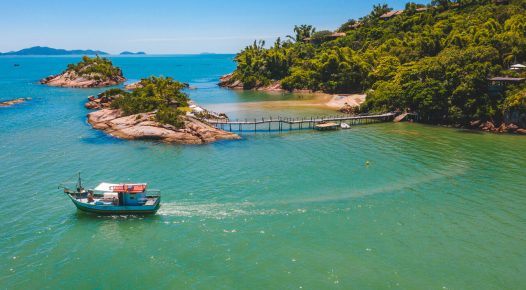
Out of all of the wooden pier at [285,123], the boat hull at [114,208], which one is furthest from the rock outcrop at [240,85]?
the boat hull at [114,208]

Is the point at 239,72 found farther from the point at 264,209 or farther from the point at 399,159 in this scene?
the point at 264,209

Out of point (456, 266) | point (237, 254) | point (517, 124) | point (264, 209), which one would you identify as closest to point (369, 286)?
point (456, 266)

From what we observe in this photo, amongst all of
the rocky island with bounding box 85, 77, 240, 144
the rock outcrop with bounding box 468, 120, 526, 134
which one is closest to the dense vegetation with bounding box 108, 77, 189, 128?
the rocky island with bounding box 85, 77, 240, 144

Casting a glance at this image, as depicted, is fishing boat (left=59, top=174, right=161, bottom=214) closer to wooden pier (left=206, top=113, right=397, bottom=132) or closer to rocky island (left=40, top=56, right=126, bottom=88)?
wooden pier (left=206, top=113, right=397, bottom=132)

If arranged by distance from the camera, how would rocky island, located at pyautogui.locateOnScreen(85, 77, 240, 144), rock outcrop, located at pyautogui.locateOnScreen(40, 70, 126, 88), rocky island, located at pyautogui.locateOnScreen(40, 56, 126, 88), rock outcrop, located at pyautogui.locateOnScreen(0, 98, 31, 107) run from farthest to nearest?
rocky island, located at pyautogui.locateOnScreen(40, 56, 126, 88), rock outcrop, located at pyautogui.locateOnScreen(40, 70, 126, 88), rock outcrop, located at pyautogui.locateOnScreen(0, 98, 31, 107), rocky island, located at pyautogui.locateOnScreen(85, 77, 240, 144)

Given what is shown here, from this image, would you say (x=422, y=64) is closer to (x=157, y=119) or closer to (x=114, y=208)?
(x=157, y=119)

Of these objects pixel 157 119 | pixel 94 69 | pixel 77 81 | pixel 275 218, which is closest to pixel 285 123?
pixel 157 119
